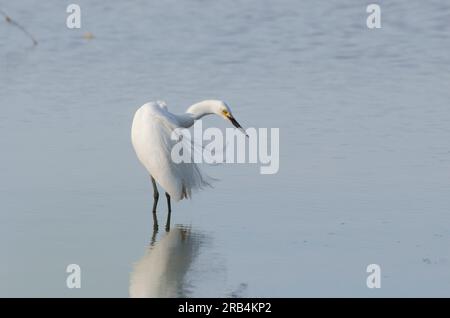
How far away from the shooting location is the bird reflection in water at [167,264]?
8.38m

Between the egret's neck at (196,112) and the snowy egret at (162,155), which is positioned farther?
the egret's neck at (196,112)

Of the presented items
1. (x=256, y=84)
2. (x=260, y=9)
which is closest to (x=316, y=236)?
(x=256, y=84)

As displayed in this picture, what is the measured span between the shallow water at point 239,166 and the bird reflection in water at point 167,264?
0.08 feet

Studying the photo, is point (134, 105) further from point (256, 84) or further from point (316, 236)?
point (316, 236)

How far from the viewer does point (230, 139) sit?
12320 millimetres

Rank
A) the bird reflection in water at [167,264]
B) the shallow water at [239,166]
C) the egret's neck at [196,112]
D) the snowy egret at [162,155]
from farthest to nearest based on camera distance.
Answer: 1. the egret's neck at [196,112]
2. the snowy egret at [162,155]
3. the shallow water at [239,166]
4. the bird reflection in water at [167,264]

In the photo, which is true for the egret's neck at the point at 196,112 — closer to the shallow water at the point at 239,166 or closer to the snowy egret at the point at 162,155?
the snowy egret at the point at 162,155

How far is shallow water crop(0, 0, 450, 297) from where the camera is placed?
8828 mm

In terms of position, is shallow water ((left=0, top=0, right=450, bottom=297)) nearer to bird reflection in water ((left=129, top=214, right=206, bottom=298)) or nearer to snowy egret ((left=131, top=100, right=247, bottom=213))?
bird reflection in water ((left=129, top=214, right=206, bottom=298))

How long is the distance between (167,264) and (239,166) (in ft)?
9.79

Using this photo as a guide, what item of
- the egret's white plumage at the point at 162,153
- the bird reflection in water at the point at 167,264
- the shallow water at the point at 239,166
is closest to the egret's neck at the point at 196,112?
the egret's white plumage at the point at 162,153

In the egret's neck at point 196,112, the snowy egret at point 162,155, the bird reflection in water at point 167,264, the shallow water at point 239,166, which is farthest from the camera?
the egret's neck at point 196,112

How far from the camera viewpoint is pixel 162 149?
10633 millimetres

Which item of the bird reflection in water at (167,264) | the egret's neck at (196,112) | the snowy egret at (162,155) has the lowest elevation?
the bird reflection in water at (167,264)
